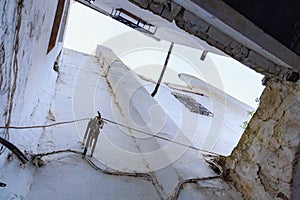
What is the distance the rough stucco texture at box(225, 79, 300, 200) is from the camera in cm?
111

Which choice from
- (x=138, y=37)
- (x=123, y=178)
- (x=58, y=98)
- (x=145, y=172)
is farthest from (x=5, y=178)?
(x=138, y=37)

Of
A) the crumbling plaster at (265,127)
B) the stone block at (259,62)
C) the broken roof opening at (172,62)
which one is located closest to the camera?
the crumbling plaster at (265,127)

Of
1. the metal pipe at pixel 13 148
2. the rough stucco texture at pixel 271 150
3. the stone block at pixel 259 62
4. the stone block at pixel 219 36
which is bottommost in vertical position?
the metal pipe at pixel 13 148

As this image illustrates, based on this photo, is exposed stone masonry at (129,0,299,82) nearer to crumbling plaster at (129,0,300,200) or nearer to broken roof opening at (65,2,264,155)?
crumbling plaster at (129,0,300,200)

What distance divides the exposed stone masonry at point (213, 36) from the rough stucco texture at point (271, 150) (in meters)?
0.08

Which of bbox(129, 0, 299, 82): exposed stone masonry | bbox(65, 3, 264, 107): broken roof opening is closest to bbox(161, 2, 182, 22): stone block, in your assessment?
bbox(129, 0, 299, 82): exposed stone masonry

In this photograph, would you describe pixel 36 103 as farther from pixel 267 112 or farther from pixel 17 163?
pixel 267 112

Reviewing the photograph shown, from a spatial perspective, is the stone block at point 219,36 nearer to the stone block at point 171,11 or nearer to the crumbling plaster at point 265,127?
the crumbling plaster at point 265,127

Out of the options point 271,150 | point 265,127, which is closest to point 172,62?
point 265,127

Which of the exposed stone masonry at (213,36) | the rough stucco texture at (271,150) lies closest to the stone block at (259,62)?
the exposed stone masonry at (213,36)

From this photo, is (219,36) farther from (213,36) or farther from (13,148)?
(13,148)

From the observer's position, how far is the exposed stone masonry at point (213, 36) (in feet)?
3.01

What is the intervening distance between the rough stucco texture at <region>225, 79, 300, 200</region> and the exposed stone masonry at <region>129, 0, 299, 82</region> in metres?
0.08

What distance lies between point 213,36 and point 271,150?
0.62 m
